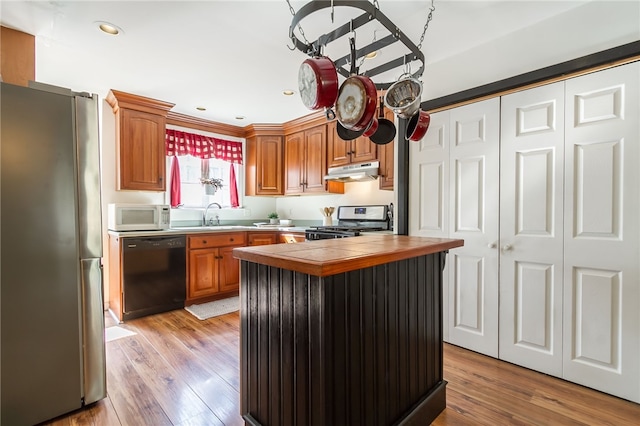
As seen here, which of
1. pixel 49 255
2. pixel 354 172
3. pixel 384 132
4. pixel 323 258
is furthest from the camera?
pixel 354 172

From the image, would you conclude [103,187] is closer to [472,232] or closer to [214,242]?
[214,242]

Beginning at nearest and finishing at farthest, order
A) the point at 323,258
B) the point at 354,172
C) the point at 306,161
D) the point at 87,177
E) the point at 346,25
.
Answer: the point at 323,258, the point at 346,25, the point at 87,177, the point at 354,172, the point at 306,161

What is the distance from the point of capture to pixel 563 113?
2.00 metres

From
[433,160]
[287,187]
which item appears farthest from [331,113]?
[287,187]

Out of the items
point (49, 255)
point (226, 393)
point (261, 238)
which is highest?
point (49, 255)

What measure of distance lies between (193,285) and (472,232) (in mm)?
3056

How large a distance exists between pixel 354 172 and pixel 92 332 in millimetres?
2698

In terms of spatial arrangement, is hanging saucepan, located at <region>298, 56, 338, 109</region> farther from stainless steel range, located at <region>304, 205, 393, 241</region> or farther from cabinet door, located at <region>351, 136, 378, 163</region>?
cabinet door, located at <region>351, 136, 378, 163</region>

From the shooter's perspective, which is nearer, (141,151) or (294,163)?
(141,151)

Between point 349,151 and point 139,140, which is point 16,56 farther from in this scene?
point 349,151

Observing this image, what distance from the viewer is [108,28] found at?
213 centimetres

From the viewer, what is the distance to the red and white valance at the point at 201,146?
159 inches

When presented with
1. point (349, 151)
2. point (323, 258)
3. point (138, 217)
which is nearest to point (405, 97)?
point (323, 258)

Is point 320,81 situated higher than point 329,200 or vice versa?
point 320,81
